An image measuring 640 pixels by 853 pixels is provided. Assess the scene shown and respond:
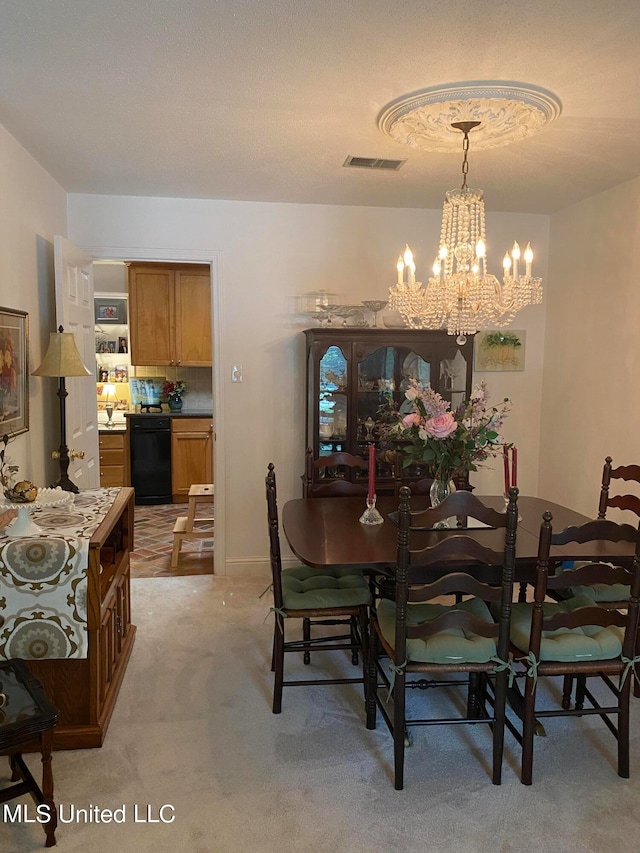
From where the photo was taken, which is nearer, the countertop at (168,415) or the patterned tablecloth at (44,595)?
the patterned tablecloth at (44,595)

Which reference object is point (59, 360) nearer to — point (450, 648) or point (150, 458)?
point (450, 648)

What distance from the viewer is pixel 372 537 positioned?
8.80ft

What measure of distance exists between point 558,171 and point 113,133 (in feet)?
7.62

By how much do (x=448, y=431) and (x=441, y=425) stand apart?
0.04 m

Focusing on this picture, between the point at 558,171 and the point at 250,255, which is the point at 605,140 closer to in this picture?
the point at 558,171

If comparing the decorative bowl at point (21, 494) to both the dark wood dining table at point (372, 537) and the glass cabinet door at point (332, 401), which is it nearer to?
the dark wood dining table at point (372, 537)

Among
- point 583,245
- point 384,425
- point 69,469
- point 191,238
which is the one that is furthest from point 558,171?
point 69,469

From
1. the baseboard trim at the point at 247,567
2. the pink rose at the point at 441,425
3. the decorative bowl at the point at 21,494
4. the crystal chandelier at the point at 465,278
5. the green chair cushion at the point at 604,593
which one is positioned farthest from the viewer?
the baseboard trim at the point at 247,567

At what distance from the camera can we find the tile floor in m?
4.59

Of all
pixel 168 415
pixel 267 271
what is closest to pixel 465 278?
pixel 267 271

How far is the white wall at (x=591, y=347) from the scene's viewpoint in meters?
3.65

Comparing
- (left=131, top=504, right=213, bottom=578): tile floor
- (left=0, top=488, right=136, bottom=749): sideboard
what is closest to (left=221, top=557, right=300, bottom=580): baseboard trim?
(left=131, top=504, right=213, bottom=578): tile floor

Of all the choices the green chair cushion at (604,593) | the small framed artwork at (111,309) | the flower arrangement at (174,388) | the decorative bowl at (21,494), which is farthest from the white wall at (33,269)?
the small framed artwork at (111,309)

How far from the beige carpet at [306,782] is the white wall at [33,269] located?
127 centimetres
